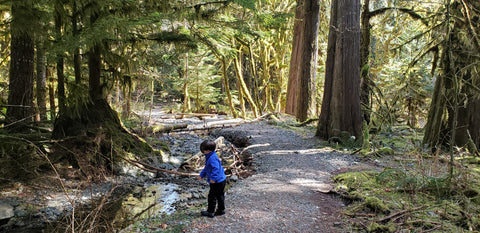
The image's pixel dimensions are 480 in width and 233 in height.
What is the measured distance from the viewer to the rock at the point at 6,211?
14.7ft

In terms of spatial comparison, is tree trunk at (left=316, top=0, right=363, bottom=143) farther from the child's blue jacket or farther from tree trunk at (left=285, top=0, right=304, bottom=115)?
tree trunk at (left=285, top=0, right=304, bottom=115)

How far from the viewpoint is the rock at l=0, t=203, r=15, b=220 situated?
4.47 meters

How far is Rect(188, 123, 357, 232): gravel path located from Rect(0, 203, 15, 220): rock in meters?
3.17

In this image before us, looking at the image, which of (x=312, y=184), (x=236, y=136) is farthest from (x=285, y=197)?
(x=236, y=136)

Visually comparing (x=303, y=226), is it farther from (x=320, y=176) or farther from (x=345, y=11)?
(x=345, y=11)

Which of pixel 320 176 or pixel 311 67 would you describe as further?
pixel 311 67

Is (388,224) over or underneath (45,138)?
underneath

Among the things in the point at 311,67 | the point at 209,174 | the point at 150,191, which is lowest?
the point at 150,191

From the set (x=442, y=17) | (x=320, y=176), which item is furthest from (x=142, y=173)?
(x=442, y=17)

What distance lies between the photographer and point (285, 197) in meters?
4.77

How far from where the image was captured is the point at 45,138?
6.35 m

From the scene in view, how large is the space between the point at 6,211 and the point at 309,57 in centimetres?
1125

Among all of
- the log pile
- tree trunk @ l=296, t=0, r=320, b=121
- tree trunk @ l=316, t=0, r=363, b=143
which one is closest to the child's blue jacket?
the log pile

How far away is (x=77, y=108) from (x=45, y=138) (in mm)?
924
